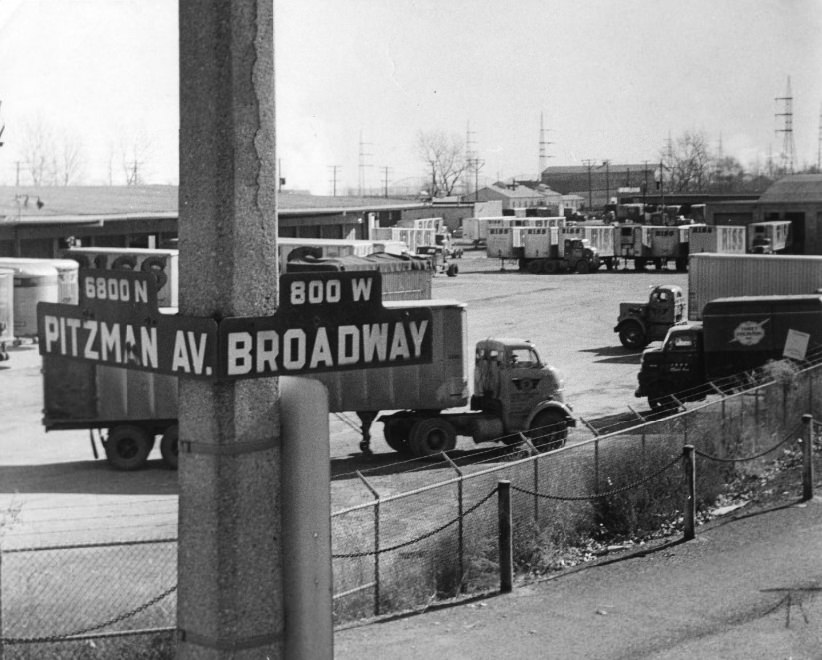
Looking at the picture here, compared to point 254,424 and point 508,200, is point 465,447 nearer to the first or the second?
point 254,424

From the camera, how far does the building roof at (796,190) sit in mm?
73562

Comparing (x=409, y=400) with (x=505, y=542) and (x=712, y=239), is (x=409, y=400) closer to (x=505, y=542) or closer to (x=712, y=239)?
(x=505, y=542)

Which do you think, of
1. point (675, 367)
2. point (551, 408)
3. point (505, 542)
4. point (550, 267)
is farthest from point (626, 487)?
point (550, 267)

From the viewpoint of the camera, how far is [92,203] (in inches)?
1924

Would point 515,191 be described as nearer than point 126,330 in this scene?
No

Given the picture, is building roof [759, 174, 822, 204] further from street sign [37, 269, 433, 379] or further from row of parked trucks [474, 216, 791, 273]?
street sign [37, 269, 433, 379]

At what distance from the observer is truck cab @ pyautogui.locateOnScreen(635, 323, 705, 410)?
24859 mm

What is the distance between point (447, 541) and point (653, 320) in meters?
25.8

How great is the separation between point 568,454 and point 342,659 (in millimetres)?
6743

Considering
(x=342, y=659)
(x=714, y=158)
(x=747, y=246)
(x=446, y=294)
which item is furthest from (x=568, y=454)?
(x=714, y=158)

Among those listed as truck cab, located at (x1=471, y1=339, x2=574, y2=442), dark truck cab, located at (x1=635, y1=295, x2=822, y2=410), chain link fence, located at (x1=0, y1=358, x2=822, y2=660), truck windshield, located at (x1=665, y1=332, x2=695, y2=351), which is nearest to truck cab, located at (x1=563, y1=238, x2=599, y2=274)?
truck windshield, located at (x1=665, y1=332, x2=695, y2=351)

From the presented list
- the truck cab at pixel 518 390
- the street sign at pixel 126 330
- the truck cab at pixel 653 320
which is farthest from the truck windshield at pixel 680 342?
the street sign at pixel 126 330

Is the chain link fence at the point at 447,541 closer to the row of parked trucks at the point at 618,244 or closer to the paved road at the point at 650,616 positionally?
the paved road at the point at 650,616

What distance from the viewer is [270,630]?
3.78 metres
